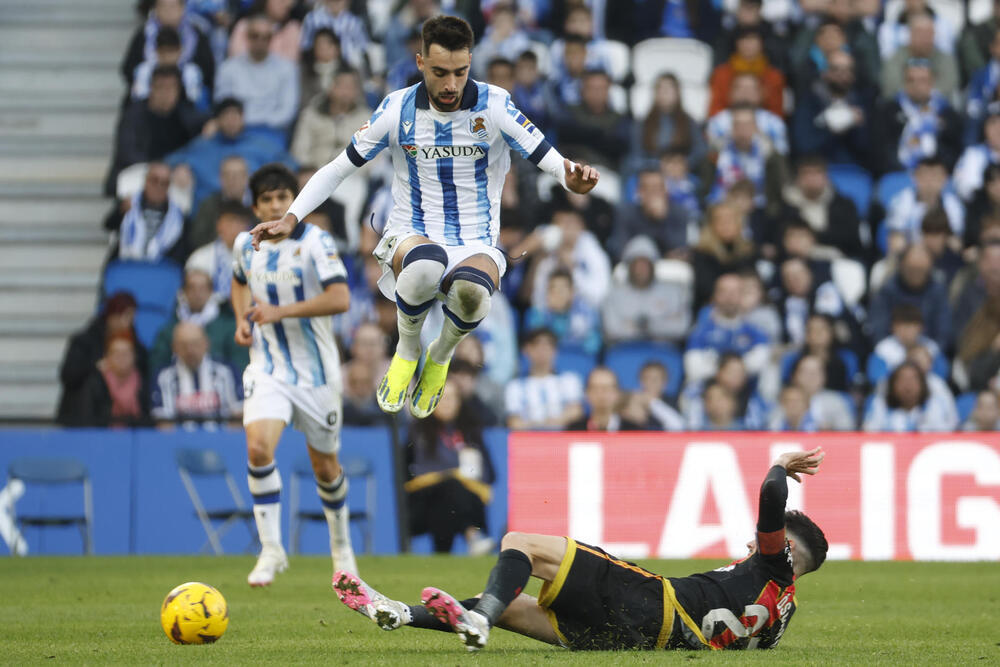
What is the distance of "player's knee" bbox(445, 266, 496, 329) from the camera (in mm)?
7609

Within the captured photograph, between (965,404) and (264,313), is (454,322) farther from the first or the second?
(965,404)

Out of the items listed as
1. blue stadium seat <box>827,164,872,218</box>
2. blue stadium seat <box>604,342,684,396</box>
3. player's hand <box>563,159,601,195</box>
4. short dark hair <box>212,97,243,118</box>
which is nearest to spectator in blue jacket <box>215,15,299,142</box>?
short dark hair <box>212,97,243,118</box>

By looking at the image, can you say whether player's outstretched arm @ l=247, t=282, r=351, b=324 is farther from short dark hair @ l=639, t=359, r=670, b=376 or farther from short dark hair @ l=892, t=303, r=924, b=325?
short dark hair @ l=892, t=303, r=924, b=325

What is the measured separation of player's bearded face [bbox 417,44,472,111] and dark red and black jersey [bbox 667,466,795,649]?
2.64 m

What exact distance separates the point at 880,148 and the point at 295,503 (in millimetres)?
7763

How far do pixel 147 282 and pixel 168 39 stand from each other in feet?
10.4

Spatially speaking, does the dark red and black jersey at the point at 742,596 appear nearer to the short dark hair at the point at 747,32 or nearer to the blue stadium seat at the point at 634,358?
the blue stadium seat at the point at 634,358

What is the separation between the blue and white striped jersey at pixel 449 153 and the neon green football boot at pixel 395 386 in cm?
75

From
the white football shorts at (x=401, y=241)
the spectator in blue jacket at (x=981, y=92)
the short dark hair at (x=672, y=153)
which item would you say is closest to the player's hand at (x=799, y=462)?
the white football shorts at (x=401, y=241)

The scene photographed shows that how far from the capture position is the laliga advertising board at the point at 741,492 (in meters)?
13.2

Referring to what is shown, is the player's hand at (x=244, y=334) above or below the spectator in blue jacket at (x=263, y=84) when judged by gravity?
below

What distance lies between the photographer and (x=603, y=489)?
1352 cm

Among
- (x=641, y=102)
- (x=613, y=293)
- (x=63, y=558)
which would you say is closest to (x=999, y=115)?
(x=641, y=102)

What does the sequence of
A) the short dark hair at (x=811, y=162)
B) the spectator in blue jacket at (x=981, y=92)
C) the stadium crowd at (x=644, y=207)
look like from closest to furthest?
the stadium crowd at (x=644, y=207), the short dark hair at (x=811, y=162), the spectator in blue jacket at (x=981, y=92)
